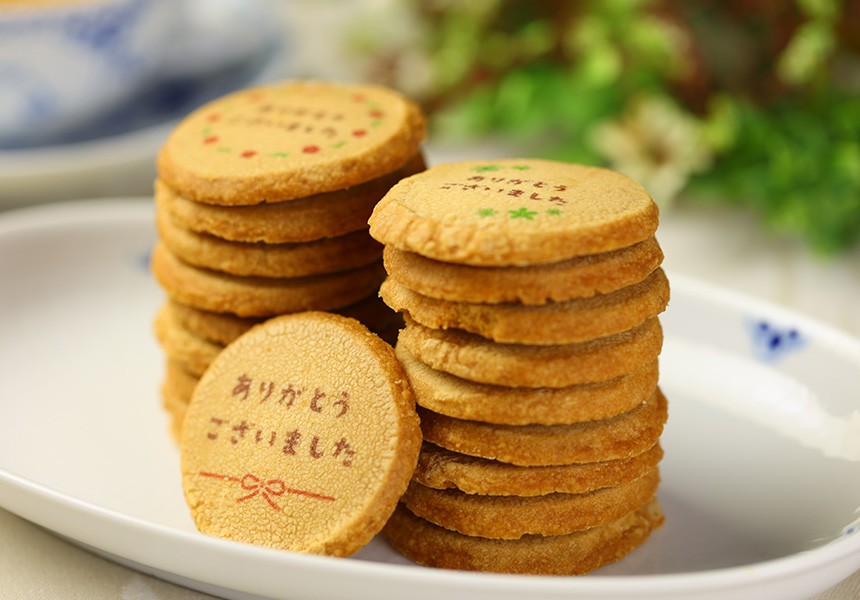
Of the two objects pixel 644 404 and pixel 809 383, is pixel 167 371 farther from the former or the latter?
pixel 809 383

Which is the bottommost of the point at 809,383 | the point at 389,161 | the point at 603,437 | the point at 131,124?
the point at 131,124

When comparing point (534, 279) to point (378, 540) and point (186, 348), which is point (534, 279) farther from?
point (186, 348)

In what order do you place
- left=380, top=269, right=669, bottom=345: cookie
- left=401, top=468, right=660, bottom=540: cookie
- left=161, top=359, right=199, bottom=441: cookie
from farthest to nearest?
left=161, top=359, right=199, bottom=441: cookie
left=401, top=468, right=660, bottom=540: cookie
left=380, top=269, right=669, bottom=345: cookie

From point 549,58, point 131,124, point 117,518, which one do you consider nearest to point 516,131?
point 549,58

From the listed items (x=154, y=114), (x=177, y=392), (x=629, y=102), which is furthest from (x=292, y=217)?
(x=154, y=114)

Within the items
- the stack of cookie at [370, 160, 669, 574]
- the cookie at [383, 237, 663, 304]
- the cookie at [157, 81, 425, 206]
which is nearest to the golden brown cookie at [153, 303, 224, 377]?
the cookie at [157, 81, 425, 206]

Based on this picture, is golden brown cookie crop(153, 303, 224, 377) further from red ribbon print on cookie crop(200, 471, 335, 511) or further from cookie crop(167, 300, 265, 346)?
red ribbon print on cookie crop(200, 471, 335, 511)
